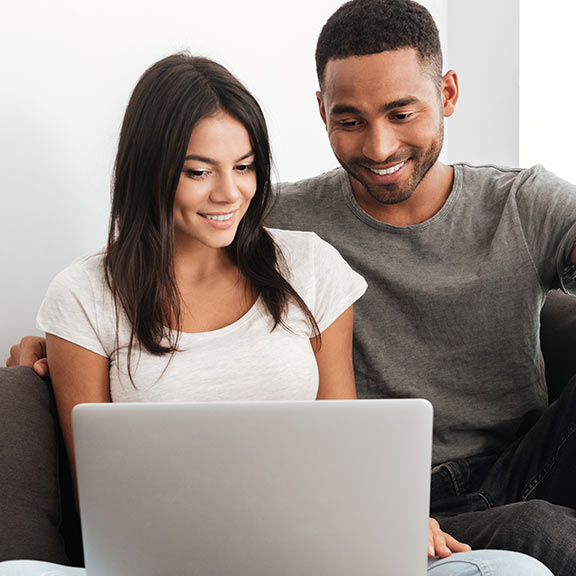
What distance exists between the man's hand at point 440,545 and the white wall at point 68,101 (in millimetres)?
1001

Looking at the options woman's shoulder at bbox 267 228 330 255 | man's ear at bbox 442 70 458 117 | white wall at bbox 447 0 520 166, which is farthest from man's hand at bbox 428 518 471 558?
white wall at bbox 447 0 520 166

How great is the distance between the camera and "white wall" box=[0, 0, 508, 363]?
162 centimetres

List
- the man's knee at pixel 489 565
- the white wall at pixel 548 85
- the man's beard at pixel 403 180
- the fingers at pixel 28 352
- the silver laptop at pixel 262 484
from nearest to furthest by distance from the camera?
the silver laptop at pixel 262 484 < the man's knee at pixel 489 565 < the fingers at pixel 28 352 < the man's beard at pixel 403 180 < the white wall at pixel 548 85

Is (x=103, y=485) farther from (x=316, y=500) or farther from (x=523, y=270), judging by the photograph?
(x=523, y=270)

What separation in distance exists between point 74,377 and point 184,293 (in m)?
0.27

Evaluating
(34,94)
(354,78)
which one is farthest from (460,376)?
(34,94)

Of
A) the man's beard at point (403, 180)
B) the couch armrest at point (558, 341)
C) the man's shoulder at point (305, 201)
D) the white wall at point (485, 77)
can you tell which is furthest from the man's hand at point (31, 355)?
the white wall at point (485, 77)

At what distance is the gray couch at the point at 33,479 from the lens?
1.27 m

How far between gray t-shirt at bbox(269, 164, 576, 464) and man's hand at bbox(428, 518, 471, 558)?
1.47ft

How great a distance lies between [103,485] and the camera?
0.93 m

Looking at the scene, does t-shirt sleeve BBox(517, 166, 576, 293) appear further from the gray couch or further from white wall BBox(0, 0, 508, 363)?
the gray couch

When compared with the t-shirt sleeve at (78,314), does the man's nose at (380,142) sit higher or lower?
higher

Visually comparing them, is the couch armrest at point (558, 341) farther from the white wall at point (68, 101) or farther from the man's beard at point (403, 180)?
the white wall at point (68, 101)

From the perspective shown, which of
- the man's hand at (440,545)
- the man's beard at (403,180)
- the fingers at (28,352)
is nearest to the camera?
the man's hand at (440,545)
